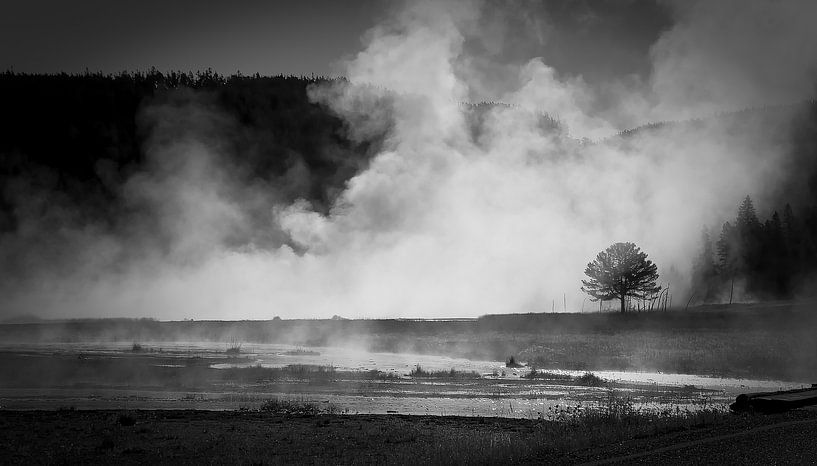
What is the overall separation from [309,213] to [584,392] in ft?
286

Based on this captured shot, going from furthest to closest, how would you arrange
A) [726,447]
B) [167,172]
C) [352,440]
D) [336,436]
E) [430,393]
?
[167,172], [430,393], [336,436], [352,440], [726,447]

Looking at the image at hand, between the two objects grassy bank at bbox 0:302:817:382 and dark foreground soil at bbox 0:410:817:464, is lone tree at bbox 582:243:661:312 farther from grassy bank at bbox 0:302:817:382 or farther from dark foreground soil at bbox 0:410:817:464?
dark foreground soil at bbox 0:410:817:464

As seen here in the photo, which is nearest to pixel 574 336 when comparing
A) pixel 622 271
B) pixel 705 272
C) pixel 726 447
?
pixel 622 271

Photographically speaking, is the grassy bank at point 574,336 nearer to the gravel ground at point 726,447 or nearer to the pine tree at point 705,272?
the gravel ground at point 726,447

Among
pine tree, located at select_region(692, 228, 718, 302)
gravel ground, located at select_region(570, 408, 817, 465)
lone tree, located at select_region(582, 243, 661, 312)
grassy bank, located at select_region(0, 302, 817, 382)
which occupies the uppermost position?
pine tree, located at select_region(692, 228, 718, 302)

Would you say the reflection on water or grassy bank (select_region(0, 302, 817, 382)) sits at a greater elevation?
grassy bank (select_region(0, 302, 817, 382))

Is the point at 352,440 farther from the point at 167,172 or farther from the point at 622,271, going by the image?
the point at 167,172

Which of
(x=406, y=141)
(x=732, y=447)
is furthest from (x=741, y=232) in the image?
(x=732, y=447)

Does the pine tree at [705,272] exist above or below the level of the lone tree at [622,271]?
above

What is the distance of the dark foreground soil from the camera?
16.5 meters

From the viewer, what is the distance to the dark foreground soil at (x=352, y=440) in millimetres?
16500

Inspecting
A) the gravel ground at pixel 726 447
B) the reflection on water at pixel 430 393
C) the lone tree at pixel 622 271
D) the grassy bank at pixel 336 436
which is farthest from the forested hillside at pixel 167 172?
the gravel ground at pixel 726 447

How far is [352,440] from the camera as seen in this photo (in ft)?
77.5

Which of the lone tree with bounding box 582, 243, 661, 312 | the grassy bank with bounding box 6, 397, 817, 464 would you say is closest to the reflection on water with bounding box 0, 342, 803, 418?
the grassy bank with bounding box 6, 397, 817, 464
